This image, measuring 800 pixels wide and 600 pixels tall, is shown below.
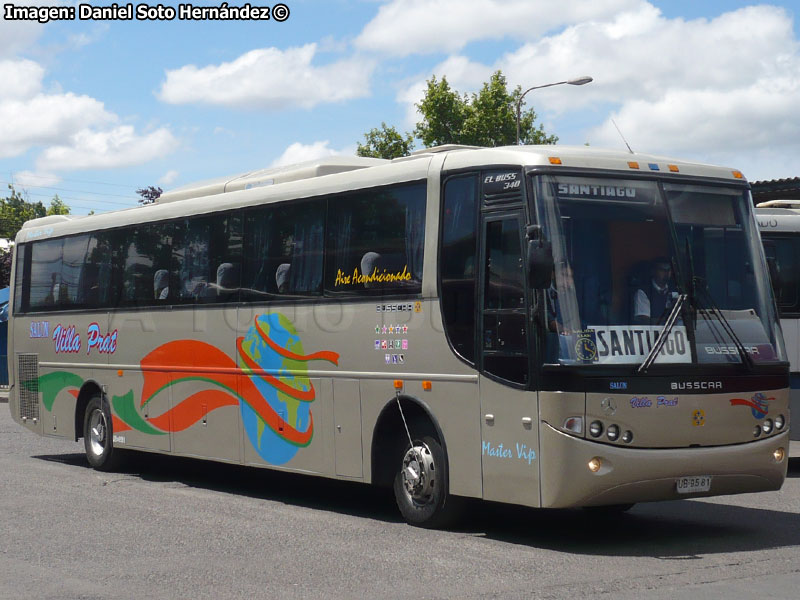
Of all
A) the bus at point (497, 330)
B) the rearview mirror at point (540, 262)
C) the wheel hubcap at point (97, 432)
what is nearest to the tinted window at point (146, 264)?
the bus at point (497, 330)

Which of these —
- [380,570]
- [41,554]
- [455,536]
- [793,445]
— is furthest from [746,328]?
[793,445]

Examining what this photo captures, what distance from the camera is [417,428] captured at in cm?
1161

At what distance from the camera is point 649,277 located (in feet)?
33.7

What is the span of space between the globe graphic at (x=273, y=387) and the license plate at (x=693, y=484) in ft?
14.1

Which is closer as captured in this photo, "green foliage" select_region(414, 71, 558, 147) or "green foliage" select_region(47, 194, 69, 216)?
"green foliage" select_region(414, 71, 558, 147)

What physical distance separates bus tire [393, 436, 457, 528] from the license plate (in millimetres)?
2050

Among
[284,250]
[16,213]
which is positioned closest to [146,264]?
[284,250]

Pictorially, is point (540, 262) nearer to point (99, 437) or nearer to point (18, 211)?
point (99, 437)

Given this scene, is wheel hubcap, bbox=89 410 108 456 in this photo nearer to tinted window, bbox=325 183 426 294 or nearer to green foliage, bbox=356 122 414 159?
tinted window, bbox=325 183 426 294

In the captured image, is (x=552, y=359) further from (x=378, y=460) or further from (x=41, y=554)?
(x=41, y=554)

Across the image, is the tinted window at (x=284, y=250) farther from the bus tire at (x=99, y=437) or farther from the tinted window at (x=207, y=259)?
the bus tire at (x=99, y=437)

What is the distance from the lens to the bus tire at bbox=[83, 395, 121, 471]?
16969 millimetres

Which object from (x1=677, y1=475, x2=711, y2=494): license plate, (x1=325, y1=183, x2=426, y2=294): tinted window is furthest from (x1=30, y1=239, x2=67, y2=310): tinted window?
(x1=677, y1=475, x2=711, y2=494): license plate

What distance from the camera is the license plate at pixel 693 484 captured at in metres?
10.1
